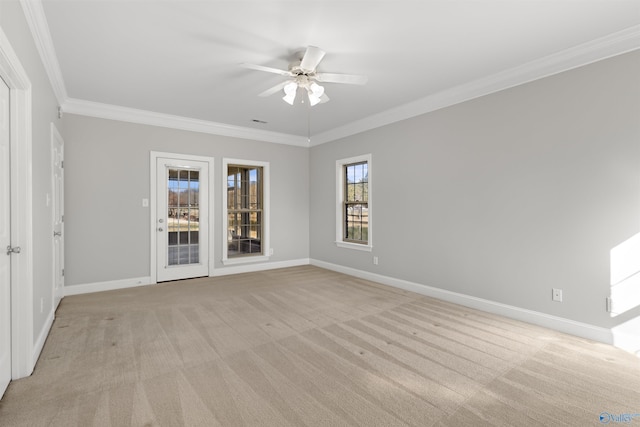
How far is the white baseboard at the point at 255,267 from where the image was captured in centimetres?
546

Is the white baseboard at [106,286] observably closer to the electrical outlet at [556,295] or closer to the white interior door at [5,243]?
the white interior door at [5,243]

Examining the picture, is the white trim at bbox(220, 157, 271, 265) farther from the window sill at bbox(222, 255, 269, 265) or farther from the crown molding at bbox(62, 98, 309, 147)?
the crown molding at bbox(62, 98, 309, 147)

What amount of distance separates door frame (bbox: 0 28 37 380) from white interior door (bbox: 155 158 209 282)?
268 centimetres

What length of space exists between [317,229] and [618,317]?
450 centimetres

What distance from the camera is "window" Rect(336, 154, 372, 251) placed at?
17.2 feet

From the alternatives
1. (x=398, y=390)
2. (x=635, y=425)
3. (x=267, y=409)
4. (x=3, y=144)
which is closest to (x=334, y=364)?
(x=398, y=390)

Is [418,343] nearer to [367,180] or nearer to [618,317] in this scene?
[618,317]

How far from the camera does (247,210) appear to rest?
234 inches

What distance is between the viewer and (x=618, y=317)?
269 centimetres

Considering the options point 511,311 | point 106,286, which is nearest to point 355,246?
point 511,311

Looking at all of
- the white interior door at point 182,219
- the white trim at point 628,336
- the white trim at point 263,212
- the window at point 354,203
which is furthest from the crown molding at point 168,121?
the white trim at point 628,336

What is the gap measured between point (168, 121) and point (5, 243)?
3.34 m

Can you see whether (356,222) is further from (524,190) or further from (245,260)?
(524,190)

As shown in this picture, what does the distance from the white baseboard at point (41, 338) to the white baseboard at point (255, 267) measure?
96.1 inches
